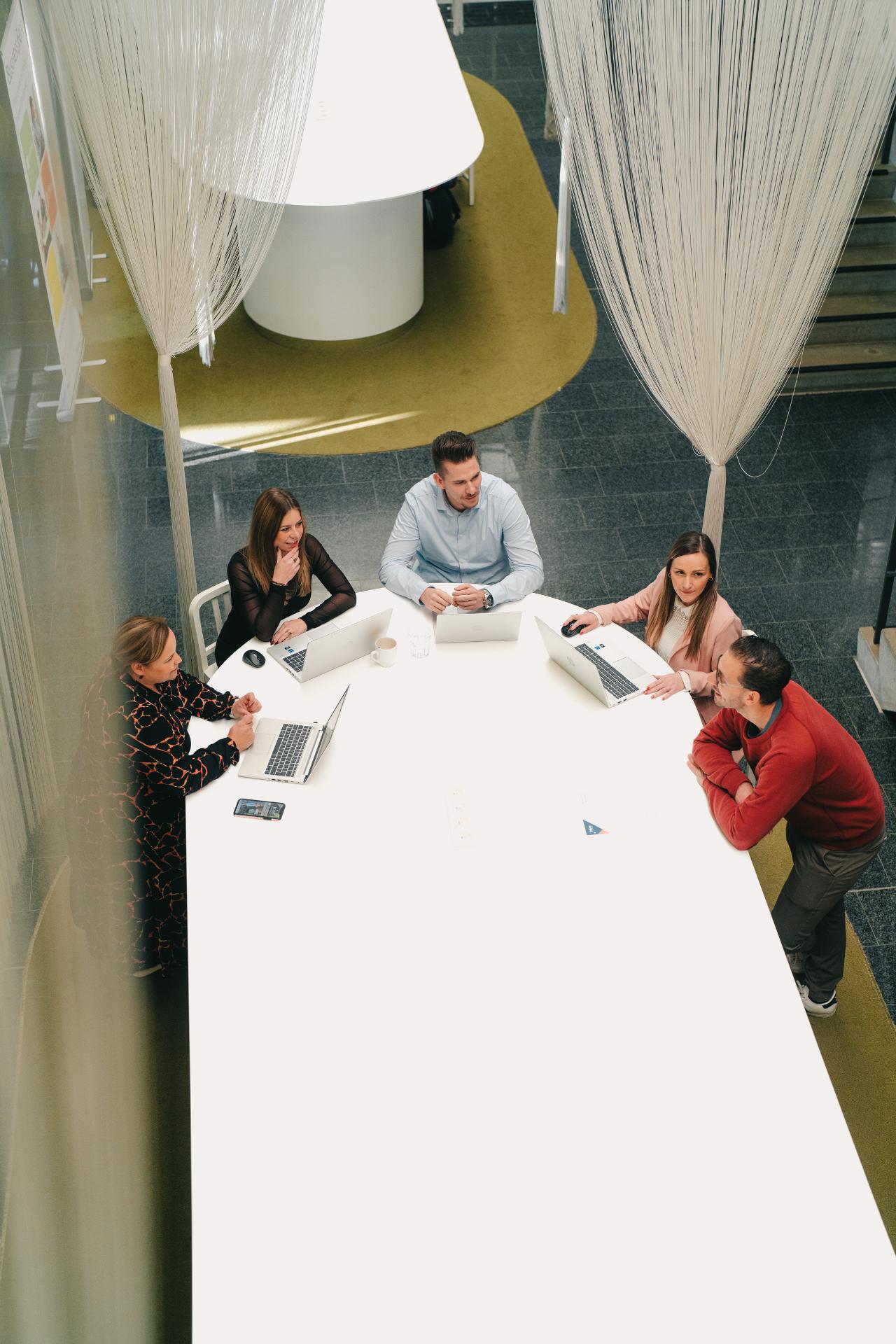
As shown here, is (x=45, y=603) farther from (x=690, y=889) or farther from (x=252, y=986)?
(x=690, y=889)

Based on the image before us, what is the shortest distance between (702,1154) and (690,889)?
688 mm

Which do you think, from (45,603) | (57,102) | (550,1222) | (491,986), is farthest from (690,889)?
(57,102)

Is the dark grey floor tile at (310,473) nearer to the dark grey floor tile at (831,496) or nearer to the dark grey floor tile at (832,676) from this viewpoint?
the dark grey floor tile at (831,496)

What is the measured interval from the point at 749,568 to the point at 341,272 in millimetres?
2717

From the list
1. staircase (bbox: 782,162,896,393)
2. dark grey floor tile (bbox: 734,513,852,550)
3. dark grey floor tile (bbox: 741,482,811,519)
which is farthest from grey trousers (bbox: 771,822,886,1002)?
staircase (bbox: 782,162,896,393)

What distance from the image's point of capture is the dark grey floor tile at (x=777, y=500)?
545cm

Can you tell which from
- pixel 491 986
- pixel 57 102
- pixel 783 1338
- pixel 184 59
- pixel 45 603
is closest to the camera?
pixel 45 603

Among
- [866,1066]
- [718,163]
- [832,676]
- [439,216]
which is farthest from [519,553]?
[439,216]

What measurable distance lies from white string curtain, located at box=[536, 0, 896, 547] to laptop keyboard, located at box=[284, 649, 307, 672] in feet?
4.60

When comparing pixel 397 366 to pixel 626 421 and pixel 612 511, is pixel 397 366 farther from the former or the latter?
pixel 612 511

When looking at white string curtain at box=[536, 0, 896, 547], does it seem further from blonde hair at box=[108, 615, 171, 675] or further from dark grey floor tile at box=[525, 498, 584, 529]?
blonde hair at box=[108, 615, 171, 675]

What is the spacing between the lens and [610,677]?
3.52 meters

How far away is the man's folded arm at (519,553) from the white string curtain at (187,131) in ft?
3.86

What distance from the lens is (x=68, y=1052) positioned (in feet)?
1.40
